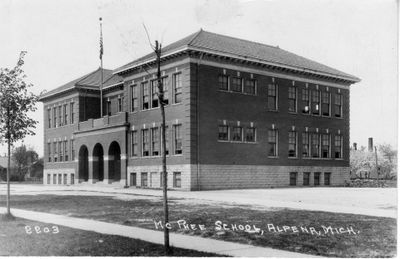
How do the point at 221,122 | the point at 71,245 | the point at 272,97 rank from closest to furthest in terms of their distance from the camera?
the point at 71,245, the point at 221,122, the point at 272,97

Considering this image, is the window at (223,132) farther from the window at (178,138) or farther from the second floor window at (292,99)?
the second floor window at (292,99)

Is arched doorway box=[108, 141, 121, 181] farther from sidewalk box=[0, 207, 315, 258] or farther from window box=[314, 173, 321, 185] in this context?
sidewalk box=[0, 207, 315, 258]

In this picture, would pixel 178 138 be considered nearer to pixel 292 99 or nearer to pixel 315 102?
pixel 292 99

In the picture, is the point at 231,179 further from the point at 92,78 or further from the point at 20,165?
the point at 20,165

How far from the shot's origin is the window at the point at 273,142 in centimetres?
3938

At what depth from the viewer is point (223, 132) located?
3609 cm

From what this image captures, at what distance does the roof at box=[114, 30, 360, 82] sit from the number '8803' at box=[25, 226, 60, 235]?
68.7 ft

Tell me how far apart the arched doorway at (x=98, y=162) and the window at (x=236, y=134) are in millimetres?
14532

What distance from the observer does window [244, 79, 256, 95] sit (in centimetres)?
3762

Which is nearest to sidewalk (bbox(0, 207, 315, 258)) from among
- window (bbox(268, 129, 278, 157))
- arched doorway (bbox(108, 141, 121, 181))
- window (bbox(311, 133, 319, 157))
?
window (bbox(268, 129, 278, 157))

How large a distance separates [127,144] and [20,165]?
60.6 meters

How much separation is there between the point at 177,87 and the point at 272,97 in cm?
838

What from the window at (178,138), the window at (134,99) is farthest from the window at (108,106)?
the window at (178,138)

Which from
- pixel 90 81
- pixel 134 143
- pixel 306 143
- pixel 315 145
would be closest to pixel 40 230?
pixel 134 143
